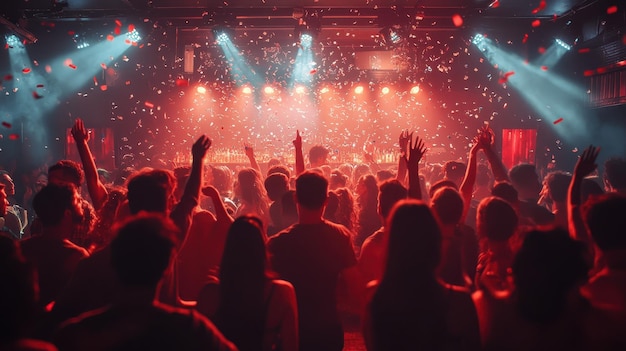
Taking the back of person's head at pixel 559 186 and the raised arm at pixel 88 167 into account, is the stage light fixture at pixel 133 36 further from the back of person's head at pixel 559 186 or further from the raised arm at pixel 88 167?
the back of person's head at pixel 559 186

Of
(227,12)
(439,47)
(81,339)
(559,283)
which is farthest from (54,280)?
(439,47)

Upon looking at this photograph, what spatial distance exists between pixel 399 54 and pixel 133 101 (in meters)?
8.92

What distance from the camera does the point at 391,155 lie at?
14.5m

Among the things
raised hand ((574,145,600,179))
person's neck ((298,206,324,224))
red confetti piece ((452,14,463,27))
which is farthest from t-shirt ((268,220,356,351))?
red confetti piece ((452,14,463,27))

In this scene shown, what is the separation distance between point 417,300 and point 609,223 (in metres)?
1.11

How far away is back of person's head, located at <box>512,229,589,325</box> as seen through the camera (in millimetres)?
1797

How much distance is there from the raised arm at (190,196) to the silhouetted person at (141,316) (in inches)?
31.3

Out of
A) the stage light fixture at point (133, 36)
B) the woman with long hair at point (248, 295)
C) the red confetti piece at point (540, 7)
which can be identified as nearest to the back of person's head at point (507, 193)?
the woman with long hair at point (248, 295)

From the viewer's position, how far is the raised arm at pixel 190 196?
2.62 metres

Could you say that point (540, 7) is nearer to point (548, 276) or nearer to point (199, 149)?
point (199, 149)

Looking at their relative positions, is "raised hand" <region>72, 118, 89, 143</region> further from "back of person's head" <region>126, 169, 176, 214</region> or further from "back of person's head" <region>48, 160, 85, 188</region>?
"back of person's head" <region>126, 169, 176, 214</region>

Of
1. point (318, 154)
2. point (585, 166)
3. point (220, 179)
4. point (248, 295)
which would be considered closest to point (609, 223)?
point (585, 166)

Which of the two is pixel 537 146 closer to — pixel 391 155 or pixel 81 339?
pixel 391 155

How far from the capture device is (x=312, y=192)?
9.11ft
